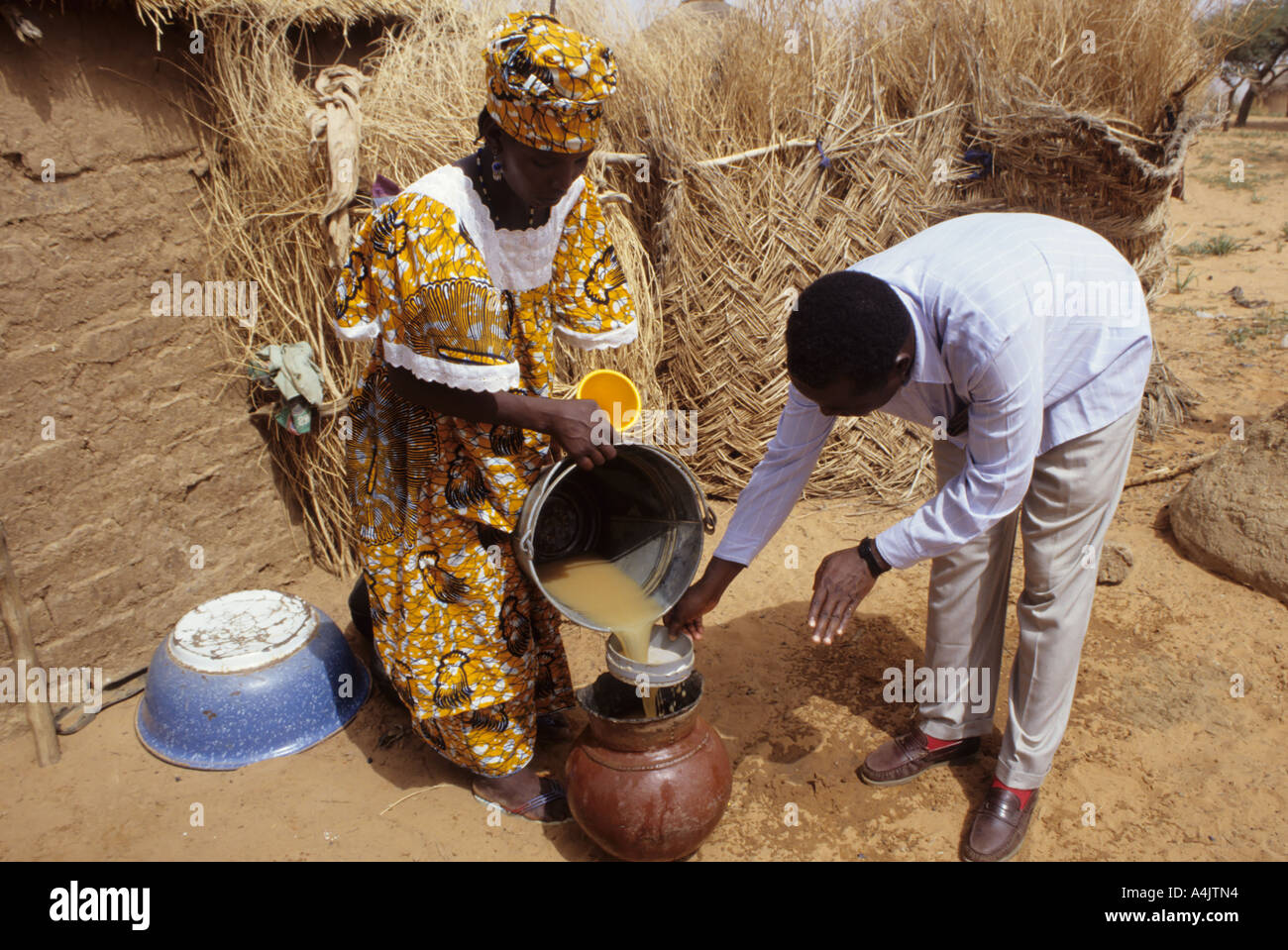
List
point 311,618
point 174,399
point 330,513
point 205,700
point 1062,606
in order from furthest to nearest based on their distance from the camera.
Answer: point 330,513, point 174,399, point 311,618, point 205,700, point 1062,606

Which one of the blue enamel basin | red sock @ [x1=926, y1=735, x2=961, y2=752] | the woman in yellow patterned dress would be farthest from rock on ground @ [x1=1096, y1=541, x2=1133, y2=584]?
the blue enamel basin

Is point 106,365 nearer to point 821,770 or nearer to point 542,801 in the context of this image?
point 542,801

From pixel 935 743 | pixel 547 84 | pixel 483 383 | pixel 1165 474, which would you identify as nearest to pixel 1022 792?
pixel 935 743

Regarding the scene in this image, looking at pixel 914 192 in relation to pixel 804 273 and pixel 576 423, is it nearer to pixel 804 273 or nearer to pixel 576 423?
pixel 804 273

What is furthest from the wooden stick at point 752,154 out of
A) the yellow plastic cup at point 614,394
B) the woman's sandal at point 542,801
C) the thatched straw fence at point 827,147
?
the woman's sandal at point 542,801

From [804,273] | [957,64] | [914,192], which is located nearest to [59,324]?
[804,273]

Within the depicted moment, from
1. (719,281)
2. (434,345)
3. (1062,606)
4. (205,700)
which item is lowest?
(205,700)

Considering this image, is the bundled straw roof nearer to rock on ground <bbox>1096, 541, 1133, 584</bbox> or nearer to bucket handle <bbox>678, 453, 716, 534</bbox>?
bucket handle <bbox>678, 453, 716, 534</bbox>

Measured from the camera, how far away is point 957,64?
4.26 metres

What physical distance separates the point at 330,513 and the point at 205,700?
3.69ft

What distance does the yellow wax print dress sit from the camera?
1934 mm

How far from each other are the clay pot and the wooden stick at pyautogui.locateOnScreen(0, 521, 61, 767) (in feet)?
5.81

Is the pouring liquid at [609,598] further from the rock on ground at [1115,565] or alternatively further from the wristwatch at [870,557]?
the rock on ground at [1115,565]

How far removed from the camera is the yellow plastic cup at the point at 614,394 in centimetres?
271
